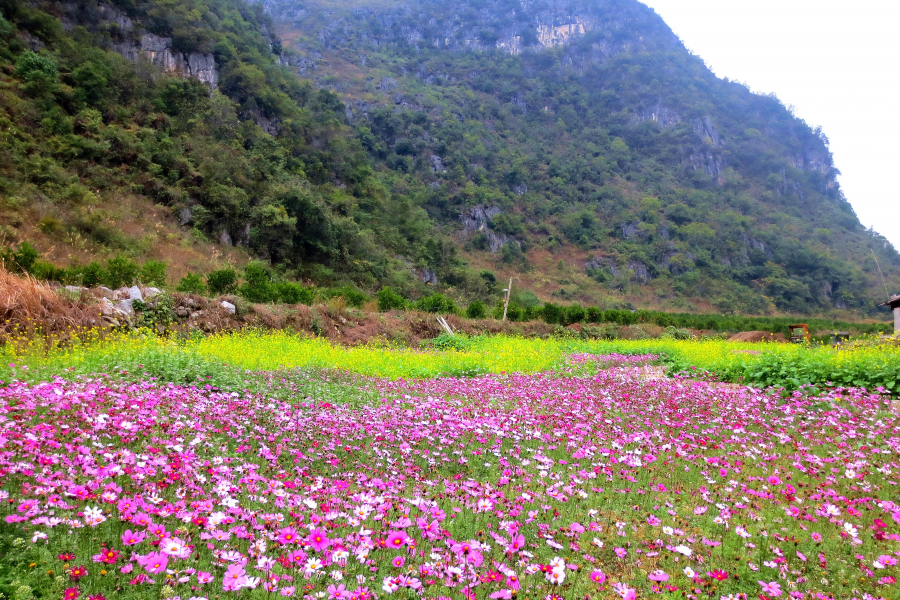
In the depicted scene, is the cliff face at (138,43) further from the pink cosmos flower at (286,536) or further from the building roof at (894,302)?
the building roof at (894,302)

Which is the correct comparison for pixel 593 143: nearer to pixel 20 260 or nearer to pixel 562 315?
pixel 562 315

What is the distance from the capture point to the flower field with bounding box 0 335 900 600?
187 centimetres

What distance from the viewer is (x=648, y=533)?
2.79 meters

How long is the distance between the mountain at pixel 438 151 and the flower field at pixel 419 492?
→ 16.5 m

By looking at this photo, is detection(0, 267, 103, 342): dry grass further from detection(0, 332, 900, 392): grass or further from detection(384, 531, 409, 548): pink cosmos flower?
detection(384, 531, 409, 548): pink cosmos flower

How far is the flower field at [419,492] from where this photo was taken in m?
1.87

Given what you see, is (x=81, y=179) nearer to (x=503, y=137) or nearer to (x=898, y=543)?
(x=898, y=543)

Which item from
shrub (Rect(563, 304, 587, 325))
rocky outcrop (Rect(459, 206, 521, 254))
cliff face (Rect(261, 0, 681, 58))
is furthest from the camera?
cliff face (Rect(261, 0, 681, 58))

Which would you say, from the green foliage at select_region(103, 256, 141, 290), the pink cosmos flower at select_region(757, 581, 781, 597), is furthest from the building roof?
the green foliage at select_region(103, 256, 141, 290)

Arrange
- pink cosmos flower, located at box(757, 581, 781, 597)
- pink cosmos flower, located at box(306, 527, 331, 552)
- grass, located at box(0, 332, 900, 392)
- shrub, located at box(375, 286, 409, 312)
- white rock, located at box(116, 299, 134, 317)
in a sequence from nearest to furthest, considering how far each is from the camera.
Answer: pink cosmos flower, located at box(306, 527, 331, 552) < pink cosmos flower, located at box(757, 581, 781, 597) < grass, located at box(0, 332, 900, 392) < white rock, located at box(116, 299, 134, 317) < shrub, located at box(375, 286, 409, 312)

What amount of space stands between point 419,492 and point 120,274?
11382 millimetres

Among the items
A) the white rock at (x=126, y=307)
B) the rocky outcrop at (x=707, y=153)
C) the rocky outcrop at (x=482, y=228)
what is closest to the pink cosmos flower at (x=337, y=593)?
the white rock at (x=126, y=307)

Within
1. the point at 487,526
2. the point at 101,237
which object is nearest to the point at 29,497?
the point at 487,526

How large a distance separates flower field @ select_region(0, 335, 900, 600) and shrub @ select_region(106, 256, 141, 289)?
5882 millimetres
